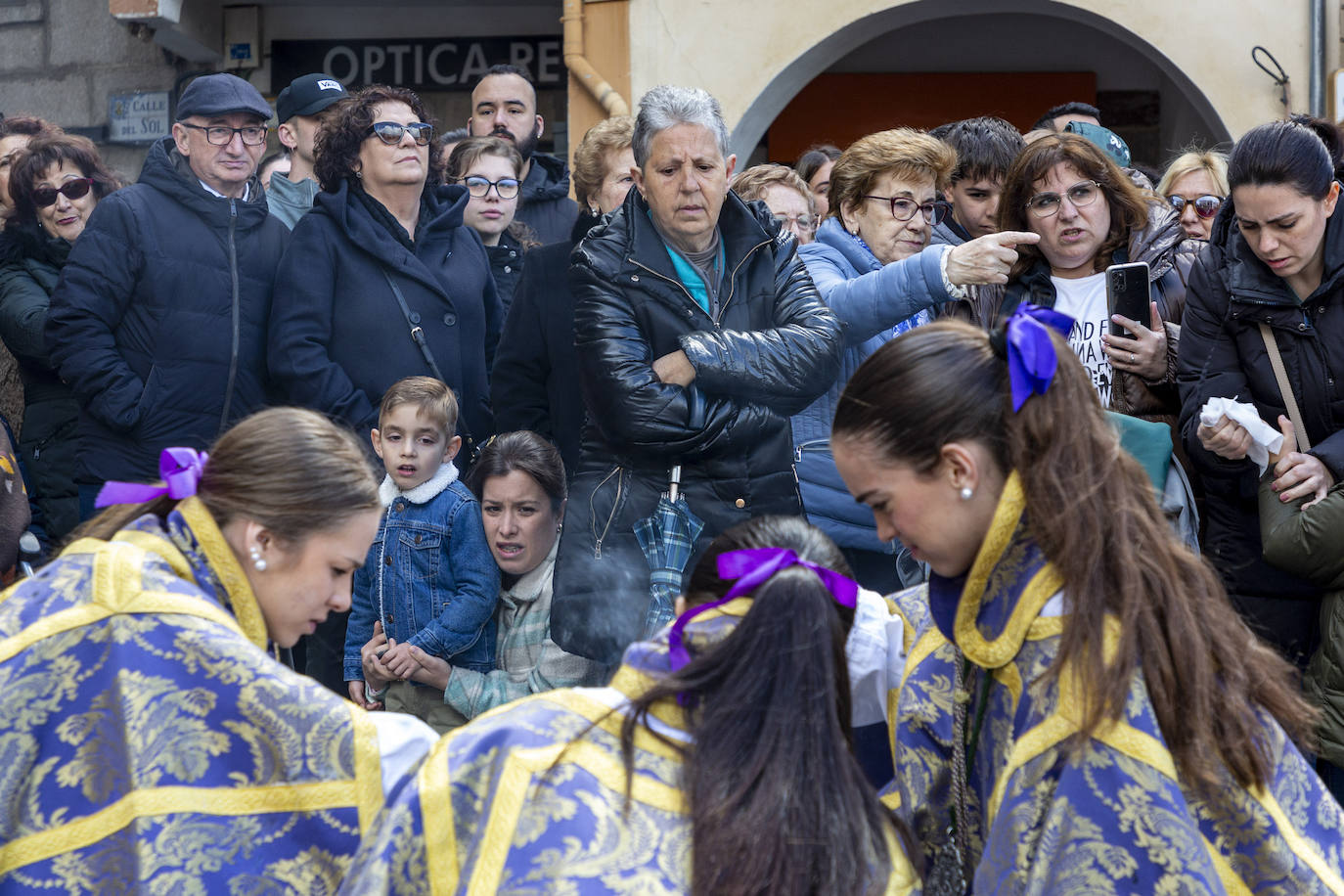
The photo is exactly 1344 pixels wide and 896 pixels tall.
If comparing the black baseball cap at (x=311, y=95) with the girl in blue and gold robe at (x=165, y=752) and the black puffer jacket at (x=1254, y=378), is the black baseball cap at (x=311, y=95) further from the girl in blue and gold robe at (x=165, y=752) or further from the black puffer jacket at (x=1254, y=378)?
the girl in blue and gold robe at (x=165, y=752)

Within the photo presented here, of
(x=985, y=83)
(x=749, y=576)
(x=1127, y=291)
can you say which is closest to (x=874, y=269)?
(x=1127, y=291)

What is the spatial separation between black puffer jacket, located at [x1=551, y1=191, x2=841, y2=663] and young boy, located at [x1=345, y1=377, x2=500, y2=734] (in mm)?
580

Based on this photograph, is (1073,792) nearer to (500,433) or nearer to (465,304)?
(500,433)

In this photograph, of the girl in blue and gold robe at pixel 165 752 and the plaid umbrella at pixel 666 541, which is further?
the plaid umbrella at pixel 666 541

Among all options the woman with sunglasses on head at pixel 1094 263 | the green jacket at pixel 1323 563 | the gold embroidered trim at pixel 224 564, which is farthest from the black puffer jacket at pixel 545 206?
the gold embroidered trim at pixel 224 564

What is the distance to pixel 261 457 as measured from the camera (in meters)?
2.65

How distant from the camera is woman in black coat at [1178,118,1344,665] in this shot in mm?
3893

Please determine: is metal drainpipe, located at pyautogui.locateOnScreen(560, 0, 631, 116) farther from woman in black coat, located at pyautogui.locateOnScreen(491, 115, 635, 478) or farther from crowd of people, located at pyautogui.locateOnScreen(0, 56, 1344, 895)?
woman in black coat, located at pyautogui.locateOnScreen(491, 115, 635, 478)

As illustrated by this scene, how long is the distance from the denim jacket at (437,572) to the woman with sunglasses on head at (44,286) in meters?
1.27

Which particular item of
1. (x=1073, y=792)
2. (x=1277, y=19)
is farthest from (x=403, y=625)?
(x=1277, y=19)

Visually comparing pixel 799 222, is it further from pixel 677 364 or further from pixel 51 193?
pixel 51 193

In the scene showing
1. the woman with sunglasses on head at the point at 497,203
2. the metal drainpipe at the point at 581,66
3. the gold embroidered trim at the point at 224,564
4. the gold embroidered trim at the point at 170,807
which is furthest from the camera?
the metal drainpipe at the point at 581,66

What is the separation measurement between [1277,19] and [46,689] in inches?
306

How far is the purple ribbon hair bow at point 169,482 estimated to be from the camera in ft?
8.61
